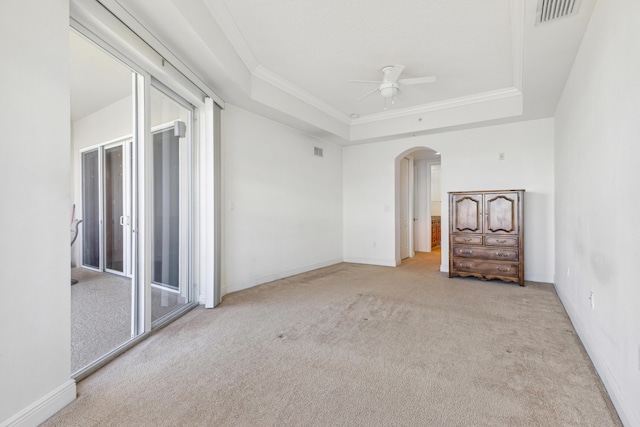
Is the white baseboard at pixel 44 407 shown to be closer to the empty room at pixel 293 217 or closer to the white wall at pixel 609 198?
the empty room at pixel 293 217

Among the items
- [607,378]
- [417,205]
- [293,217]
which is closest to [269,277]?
[293,217]

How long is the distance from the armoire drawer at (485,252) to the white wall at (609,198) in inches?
57.6

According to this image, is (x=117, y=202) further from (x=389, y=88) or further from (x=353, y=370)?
(x=389, y=88)

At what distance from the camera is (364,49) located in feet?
10.9

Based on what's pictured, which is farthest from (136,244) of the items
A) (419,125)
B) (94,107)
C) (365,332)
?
(419,125)

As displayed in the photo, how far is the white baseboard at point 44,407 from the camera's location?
1.45m

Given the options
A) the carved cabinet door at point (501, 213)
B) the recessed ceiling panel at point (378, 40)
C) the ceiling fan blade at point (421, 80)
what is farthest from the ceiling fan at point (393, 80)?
the carved cabinet door at point (501, 213)

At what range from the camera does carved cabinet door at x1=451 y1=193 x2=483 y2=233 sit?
474 centimetres

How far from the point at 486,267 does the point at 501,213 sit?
2.88 ft

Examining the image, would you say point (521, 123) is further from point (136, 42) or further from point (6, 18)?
point (6, 18)

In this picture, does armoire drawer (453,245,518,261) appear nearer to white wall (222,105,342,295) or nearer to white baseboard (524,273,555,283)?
white baseboard (524,273,555,283)

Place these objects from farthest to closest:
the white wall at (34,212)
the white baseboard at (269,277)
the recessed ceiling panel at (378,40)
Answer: the white baseboard at (269,277)
the recessed ceiling panel at (378,40)
the white wall at (34,212)

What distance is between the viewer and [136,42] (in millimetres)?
2312

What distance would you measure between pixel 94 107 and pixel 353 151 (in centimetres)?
479
